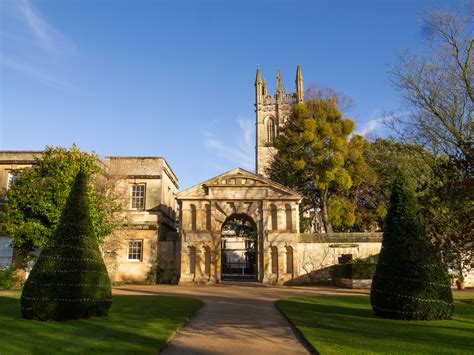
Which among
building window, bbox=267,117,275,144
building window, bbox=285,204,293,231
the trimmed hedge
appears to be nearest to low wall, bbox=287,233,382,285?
building window, bbox=285,204,293,231

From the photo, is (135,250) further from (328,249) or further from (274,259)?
(328,249)

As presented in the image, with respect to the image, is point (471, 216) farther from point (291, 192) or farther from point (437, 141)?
point (291, 192)

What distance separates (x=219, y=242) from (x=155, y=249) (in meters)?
4.95

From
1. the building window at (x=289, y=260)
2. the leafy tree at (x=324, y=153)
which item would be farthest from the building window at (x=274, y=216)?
the leafy tree at (x=324, y=153)

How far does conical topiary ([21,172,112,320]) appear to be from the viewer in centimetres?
1070

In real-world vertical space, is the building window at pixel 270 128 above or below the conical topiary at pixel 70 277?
above

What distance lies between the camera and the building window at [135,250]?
29109 mm

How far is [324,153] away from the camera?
3084cm

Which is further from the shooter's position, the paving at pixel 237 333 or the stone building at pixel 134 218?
the stone building at pixel 134 218

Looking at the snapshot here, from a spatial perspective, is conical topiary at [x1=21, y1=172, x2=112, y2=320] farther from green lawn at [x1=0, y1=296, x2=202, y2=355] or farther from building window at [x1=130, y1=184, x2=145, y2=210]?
building window at [x1=130, y1=184, x2=145, y2=210]

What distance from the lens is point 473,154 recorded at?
24.1 feet

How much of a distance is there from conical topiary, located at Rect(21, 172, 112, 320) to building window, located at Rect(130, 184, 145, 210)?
719 inches

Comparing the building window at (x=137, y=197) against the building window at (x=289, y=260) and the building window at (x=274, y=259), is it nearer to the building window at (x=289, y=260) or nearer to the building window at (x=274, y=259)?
the building window at (x=274, y=259)

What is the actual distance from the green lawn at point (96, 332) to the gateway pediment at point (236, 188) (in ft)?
50.6
